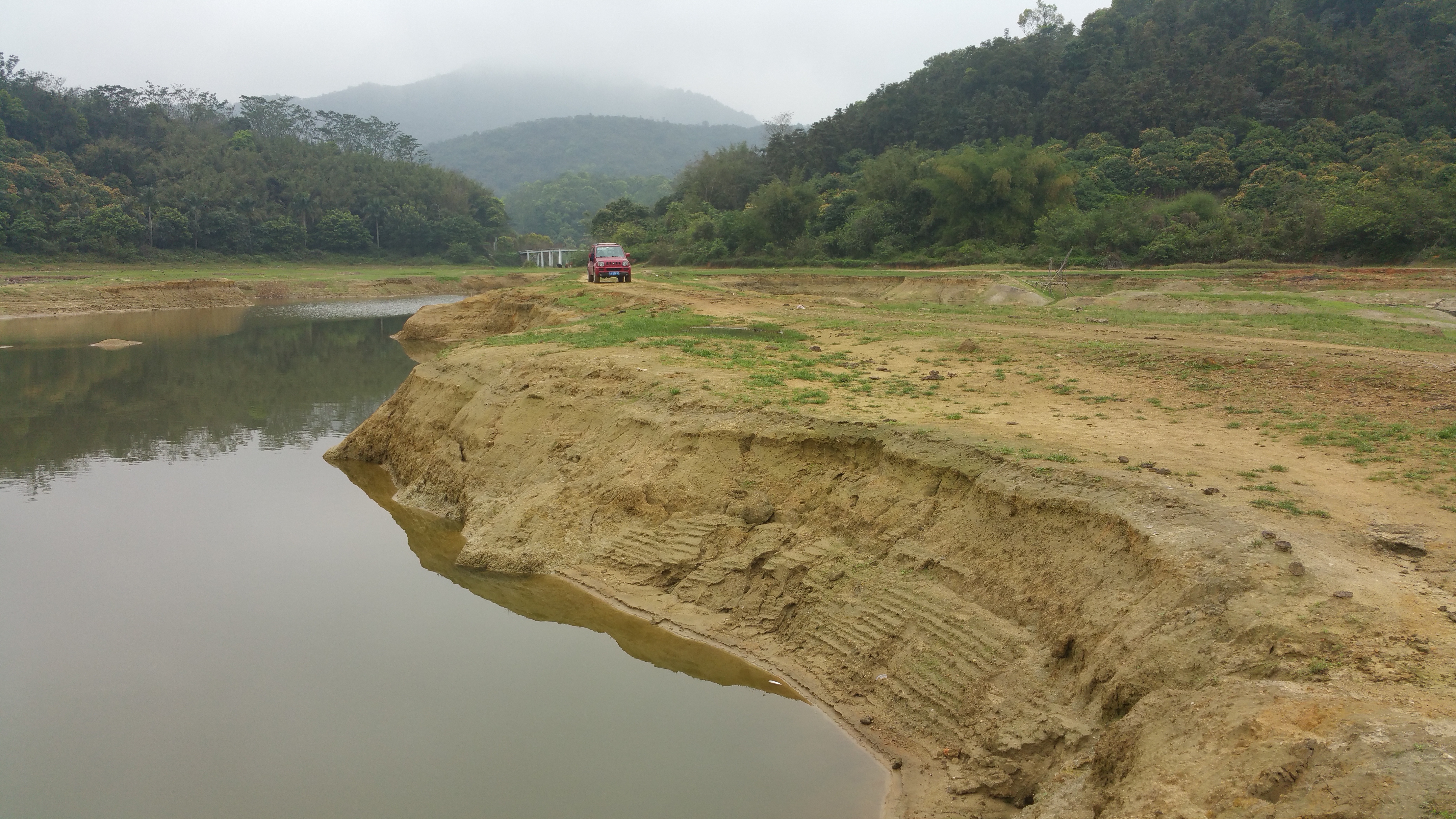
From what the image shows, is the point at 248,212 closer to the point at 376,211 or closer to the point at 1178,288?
the point at 376,211

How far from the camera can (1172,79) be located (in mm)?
57781

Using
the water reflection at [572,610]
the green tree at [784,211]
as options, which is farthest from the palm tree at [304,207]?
the water reflection at [572,610]

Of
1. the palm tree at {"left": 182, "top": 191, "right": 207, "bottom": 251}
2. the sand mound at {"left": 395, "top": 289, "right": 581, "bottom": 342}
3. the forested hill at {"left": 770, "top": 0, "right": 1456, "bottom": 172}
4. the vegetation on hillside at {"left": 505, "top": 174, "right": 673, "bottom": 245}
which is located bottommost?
the sand mound at {"left": 395, "top": 289, "right": 581, "bottom": 342}

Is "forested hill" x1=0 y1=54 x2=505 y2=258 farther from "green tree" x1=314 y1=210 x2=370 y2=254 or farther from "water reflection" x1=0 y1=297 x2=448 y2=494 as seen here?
"water reflection" x1=0 y1=297 x2=448 y2=494

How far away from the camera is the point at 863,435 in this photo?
9.57 m

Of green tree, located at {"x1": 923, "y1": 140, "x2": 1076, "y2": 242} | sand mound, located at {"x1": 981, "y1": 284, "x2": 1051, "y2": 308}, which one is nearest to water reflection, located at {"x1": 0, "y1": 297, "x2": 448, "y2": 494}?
sand mound, located at {"x1": 981, "y1": 284, "x2": 1051, "y2": 308}

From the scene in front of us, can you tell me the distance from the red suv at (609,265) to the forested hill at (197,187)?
54.3 m

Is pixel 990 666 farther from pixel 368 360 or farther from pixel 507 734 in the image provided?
pixel 368 360

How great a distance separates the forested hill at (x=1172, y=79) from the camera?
50.3m

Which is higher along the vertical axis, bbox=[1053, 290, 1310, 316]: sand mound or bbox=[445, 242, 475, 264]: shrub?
bbox=[1053, 290, 1310, 316]: sand mound

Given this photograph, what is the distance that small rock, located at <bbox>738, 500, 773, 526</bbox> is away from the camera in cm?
971

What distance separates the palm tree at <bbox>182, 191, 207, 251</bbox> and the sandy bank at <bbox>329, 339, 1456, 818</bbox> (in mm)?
77230

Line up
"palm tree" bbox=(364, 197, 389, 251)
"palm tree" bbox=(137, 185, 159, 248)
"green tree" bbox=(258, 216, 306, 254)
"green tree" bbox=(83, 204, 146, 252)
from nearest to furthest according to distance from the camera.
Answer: "green tree" bbox=(83, 204, 146, 252) < "palm tree" bbox=(137, 185, 159, 248) < "green tree" bbox=(258, 216, 306, 254) < "palm tree" bbox=(364, 197, 389, 251)

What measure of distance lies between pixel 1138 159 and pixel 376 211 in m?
73.0
